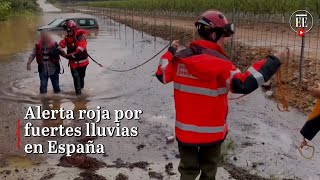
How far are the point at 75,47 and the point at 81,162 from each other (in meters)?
4.44

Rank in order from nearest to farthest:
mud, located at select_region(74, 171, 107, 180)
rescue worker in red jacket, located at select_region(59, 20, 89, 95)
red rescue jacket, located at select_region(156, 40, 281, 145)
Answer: red rescue jacket, located at select_region(156, 40, 281, 145), mud, located at select_region(74, 171, 107, 180), rescue worker in red jacket, located at select_region(59, 20, 89, 95)

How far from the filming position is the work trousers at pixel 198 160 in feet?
12.5

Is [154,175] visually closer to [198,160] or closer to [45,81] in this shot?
[198,160]

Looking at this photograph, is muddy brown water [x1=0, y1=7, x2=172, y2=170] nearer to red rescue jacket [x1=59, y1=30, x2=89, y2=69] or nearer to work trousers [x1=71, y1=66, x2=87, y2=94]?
work trousers [x1=71, y1=66, x2=87, y2=94]

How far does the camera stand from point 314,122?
159 inches

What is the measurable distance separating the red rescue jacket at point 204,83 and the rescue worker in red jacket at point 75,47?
5.82m

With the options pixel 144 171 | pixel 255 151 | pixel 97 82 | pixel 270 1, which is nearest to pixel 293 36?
pixel 270 1

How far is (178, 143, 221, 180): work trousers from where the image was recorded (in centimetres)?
382

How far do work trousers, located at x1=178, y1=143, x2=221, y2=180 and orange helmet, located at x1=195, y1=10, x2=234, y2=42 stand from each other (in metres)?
1.03

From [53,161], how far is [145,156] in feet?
4.32

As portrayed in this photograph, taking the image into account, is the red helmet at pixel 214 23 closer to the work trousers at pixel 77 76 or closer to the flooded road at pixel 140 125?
the flooded road at pixel 140 125

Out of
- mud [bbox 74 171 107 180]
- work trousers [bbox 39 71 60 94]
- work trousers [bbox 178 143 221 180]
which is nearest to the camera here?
work trousers [bbox 178 143 221 180]

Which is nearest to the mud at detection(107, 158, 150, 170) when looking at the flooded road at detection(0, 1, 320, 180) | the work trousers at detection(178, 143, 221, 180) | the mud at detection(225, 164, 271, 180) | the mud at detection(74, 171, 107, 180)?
the flooded road at detection(0, 1, 320, 180)

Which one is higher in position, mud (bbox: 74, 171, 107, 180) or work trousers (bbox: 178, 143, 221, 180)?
work trousers (bbox: 178, 143, 221, 180)
